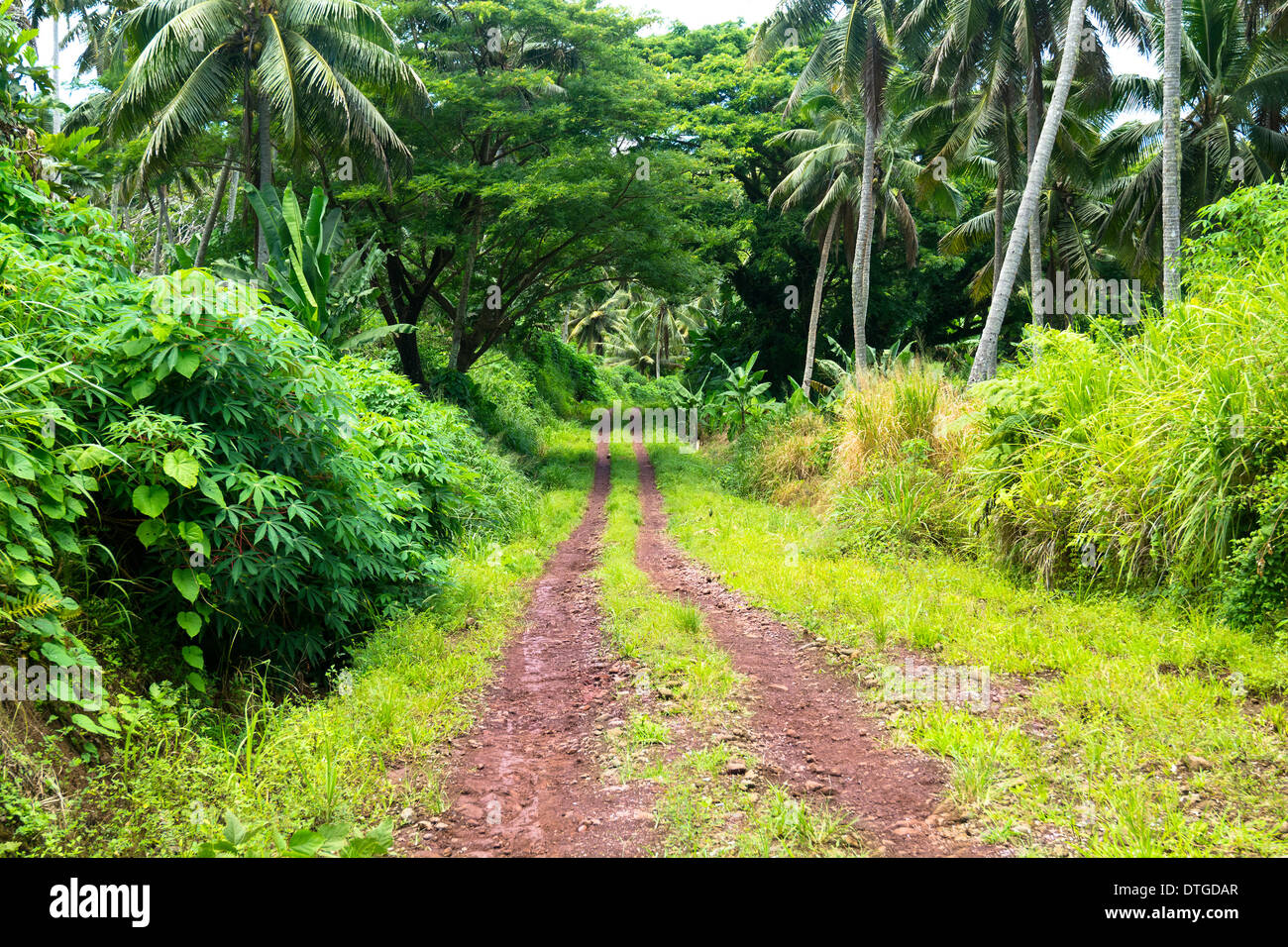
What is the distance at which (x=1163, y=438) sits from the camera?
21.5 feet

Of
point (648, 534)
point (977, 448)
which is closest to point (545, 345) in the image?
point (648, 534)

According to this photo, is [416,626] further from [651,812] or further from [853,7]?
[853,7]

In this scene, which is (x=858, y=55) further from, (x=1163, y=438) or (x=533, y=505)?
(x=1163, y=438)

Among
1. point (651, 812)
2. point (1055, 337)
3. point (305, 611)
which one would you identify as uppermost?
point (1055, 337)

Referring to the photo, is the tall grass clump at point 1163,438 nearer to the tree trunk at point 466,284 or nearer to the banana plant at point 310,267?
the banana plant at point 310,267

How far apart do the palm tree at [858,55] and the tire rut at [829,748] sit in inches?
447

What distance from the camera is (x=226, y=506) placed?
4977 mm

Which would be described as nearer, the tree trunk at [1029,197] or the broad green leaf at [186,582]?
the broad green leaf at [186,582]

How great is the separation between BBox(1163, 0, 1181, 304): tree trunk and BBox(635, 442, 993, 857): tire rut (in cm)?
930

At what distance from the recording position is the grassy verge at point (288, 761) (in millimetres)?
3533

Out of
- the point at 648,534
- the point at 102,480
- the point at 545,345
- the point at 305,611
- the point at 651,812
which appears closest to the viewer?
the point at 651,812

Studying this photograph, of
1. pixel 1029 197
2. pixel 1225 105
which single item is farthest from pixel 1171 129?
pixel 1225 105

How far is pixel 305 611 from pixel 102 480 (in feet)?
5.85

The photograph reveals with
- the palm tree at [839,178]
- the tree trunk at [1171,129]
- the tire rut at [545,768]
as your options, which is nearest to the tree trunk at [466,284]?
the palm tree at [839,178]
